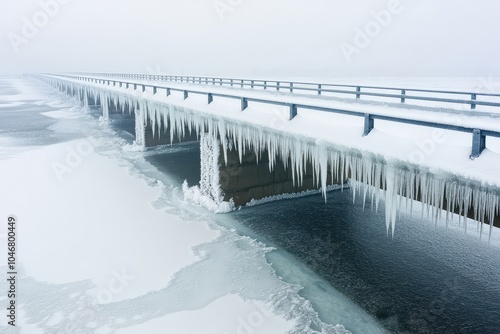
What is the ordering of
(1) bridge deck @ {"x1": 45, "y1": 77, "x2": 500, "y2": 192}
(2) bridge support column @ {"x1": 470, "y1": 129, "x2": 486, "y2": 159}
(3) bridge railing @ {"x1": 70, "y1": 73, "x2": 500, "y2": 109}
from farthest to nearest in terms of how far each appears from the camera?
(3) bridge railing @ {"x1": 70, "y1": 73, "x2": 500, "y2": 109}, (1) bridge deck @ {"x1": 45, "y1": 77, "x2": 500, "y2": 192}, (2) bridge support column @ {"x1": 470, "y1": 129, "x2": 486, "y2": 159}

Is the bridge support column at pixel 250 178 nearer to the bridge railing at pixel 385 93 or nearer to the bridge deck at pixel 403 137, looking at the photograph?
the bridge deck at pixel 403 137

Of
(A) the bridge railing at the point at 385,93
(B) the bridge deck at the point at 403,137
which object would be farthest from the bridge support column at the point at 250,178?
(A) the bridge railing at the point at 385,93

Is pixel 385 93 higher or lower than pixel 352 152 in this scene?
higher

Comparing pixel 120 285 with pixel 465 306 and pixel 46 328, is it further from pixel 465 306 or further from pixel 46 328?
pixel 465 306

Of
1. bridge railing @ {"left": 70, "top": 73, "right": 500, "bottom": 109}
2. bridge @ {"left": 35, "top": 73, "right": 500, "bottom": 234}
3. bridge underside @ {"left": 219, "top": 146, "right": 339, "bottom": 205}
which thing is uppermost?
bridge railing @ {"left": 70, "top": 73, "right": 500, "bottom": 109}

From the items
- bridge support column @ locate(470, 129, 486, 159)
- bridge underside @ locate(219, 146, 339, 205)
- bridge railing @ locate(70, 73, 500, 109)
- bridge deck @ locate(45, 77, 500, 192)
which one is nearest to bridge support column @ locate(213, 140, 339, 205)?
bridge underside @ locate(219, 146, 339, 205)

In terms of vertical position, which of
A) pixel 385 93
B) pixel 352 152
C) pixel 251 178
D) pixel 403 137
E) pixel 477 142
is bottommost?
pixel 251 178

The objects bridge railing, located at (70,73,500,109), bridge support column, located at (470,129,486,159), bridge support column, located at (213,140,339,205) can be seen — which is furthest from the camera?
bridge support column, located at (213,140,339,205)

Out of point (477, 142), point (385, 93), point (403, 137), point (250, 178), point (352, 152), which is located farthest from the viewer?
point (385, 93)

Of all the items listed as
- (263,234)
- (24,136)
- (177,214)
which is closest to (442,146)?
(263,234)

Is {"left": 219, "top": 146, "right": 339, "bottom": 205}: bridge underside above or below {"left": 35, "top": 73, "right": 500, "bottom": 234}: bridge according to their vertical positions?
below

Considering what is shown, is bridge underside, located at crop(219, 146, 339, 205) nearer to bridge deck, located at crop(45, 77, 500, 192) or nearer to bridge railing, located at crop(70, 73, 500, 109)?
bridge deck, located at crop(45, 77, 500, 192)

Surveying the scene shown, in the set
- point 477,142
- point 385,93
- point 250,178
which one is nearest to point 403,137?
point 477,142

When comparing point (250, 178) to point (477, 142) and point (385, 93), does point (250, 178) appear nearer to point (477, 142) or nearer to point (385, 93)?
point (477, 142)
